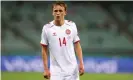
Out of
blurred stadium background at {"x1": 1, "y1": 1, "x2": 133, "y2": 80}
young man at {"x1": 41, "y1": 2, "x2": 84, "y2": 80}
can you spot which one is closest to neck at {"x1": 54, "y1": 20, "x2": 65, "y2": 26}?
young man at {"x1": 41, "y1": 2, "x2": 84, "y2": 80}

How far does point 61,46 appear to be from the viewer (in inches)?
206

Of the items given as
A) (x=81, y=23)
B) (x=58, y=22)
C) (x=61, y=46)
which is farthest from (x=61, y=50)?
(x=81, y=23)

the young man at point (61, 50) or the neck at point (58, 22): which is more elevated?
the neck at point (58, 22)

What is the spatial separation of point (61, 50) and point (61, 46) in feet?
0.16

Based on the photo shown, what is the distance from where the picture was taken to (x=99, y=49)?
54.0ft

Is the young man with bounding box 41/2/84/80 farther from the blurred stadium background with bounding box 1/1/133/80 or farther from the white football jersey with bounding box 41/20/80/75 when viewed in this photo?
the blurred stadium background with bounding box 1/1/133/80

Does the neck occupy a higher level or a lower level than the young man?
higher

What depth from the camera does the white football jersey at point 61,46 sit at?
524 centimetres

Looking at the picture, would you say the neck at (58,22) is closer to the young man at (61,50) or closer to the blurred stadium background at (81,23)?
the young man at (61,50)

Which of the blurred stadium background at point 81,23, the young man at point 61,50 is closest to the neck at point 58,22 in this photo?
the young man at point 61,50

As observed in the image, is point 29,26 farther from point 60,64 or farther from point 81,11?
point 60,64

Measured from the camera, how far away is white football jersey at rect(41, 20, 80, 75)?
524 centimetres

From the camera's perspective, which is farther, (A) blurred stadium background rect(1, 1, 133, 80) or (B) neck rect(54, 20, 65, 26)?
(A) blurred stadium background rect(1, 1, 133, 80)

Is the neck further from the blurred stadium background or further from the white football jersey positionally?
the blurred stadium background
